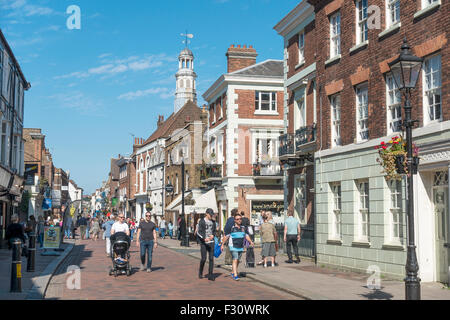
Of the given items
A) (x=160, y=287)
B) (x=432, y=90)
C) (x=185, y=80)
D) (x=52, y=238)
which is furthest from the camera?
(x=185, y=80)

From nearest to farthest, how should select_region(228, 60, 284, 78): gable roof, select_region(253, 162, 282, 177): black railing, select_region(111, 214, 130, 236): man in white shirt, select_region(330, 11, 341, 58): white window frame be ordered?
select_region(111, 214, 130, 236): man in white shirt < select_region(330, 11, 341, 58): white window frame < select_region(253, 162, 282, 177): black railing < select_region(228, 60, 284, 78): gable roof

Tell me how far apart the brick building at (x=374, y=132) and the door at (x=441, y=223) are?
2cm

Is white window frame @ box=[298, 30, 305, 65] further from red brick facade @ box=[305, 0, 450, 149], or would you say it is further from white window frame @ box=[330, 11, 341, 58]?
white window frame @ box=[330, 11, 341, 58]

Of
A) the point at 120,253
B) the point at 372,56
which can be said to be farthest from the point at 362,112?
the point at 120,253

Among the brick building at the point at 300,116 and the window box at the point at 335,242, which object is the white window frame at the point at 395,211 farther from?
the brick building at the point at 300,116

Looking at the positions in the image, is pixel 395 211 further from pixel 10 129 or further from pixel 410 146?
pixel 10 129

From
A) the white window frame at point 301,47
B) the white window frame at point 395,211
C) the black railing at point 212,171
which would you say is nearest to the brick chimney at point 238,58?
the black railing at point 212,171

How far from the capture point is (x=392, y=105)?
51.8 feet

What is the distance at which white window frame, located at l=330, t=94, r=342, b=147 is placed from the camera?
19141 millimetres

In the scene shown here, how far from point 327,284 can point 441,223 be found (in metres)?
3.15

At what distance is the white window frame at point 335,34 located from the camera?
19.2 metres

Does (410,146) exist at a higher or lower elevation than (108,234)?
higher

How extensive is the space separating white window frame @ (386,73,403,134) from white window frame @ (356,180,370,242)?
2181 mm

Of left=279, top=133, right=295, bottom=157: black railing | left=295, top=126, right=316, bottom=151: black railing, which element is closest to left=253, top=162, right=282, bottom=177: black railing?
left=279, top=133, right=295, bottom=157: black railing
